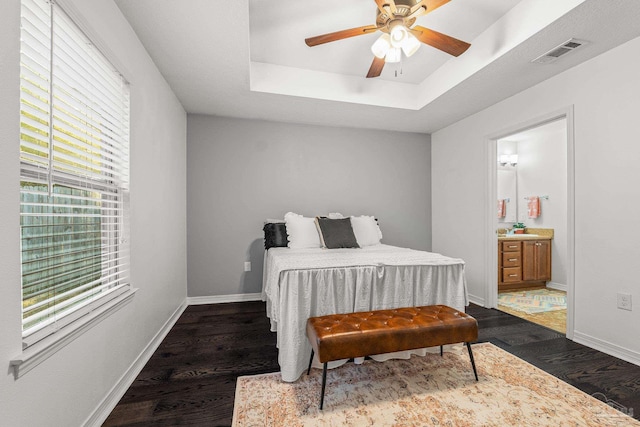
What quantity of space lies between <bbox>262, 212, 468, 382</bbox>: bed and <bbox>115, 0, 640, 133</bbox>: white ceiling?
1.73 m

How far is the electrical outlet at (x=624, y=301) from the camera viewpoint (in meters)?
2.13

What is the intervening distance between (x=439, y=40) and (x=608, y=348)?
2.70 metres

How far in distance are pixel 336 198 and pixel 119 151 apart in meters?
2.69

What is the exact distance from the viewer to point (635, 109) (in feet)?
6.86

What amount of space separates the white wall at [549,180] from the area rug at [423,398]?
3.07m

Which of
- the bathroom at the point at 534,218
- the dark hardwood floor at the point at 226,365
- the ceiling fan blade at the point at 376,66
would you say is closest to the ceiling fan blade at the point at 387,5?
the ceiling fan blade at the point at 376,66

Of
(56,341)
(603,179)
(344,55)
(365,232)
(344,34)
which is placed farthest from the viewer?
(365,232)

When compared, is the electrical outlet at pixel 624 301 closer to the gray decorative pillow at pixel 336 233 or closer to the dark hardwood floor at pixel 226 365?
the dark hardwood floor at pixel 226 365

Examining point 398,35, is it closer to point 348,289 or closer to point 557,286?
point 348,289

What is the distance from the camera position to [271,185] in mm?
3791

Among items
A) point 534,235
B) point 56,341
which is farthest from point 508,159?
point 56,341

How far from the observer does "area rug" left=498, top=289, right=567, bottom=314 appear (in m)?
3.37

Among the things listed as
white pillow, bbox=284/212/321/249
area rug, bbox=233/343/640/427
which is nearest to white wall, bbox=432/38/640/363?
area rug, bbox=233/343/640/427

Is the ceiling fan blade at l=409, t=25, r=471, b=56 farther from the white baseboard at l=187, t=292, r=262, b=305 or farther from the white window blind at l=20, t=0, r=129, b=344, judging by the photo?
the white baseboard at l=187, t=292, r=262, b=305
